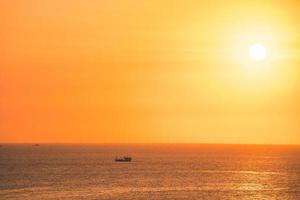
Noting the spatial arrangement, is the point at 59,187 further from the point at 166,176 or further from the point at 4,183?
the point at 166,176

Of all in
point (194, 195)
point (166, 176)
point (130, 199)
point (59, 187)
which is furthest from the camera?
point (166, 176)

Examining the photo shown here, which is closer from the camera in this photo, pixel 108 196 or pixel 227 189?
pixel 108 196

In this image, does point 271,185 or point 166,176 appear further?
point 166,176

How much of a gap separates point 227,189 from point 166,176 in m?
38.7

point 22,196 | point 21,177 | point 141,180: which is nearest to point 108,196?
point 22,196

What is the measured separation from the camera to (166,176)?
16900 cm

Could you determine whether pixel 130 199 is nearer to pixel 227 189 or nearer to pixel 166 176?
pixel 227 189

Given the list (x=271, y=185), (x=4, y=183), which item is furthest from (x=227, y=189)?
(x=4, y=183)

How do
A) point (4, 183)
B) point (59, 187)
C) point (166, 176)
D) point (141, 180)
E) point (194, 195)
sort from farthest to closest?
point (166, 176), point (141, 180), point (4, 183), point (59, 187), point (194, 195)

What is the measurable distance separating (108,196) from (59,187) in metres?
20.4

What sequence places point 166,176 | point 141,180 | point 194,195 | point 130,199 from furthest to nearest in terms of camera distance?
point 166,176, point 141,180, point 194,195, point 130,199

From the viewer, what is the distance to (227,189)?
5212 inches

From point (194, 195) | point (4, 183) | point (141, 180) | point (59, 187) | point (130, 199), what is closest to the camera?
point (130, 199)

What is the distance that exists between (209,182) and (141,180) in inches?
704
